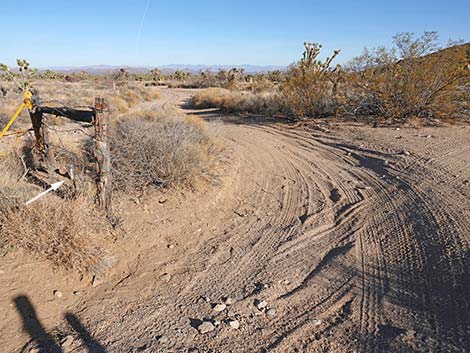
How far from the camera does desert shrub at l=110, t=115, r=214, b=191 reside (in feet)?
22.0

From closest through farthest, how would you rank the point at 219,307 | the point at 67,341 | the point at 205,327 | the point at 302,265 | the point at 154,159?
the point at 67,341 < the point at 205,327 < the point at 219,307 < the point at 302,265 < the point at 154,159

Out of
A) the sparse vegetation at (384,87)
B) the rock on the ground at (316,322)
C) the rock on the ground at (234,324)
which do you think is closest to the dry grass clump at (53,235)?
the rock on the ground at (234,324)

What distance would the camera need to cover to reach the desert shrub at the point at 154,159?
6.70m

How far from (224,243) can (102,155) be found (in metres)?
2.32

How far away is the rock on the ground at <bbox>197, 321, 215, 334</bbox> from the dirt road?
0.04 m

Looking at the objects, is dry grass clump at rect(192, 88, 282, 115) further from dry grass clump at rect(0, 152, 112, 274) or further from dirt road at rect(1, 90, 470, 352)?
dry grass clump at rect(0, 152, 112, 274)

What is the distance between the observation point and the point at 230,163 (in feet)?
28.6

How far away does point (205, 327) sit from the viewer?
3.41 metres

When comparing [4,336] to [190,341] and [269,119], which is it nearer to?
[190,341]

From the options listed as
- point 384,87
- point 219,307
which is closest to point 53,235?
point 219,307

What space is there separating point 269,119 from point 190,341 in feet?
43.9

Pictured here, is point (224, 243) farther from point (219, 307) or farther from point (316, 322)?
point (316, 322)

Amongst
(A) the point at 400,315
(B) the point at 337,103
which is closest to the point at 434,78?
(B) the point at 337,103

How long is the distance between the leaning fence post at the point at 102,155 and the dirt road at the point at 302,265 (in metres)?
0.69
